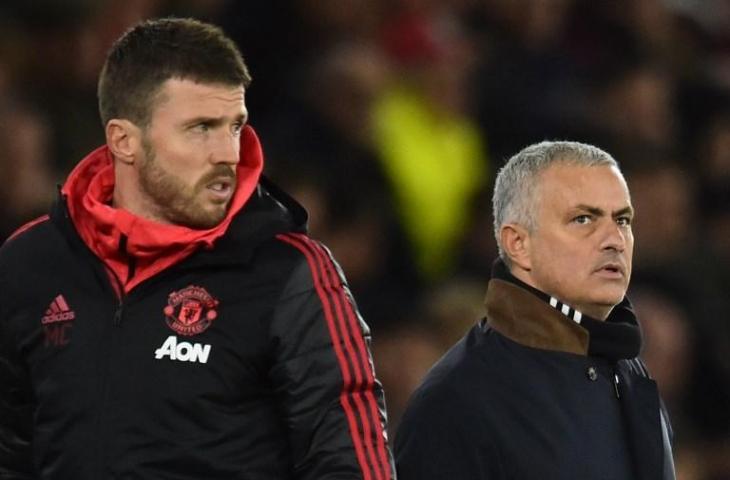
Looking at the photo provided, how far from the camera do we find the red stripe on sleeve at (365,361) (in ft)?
12.5

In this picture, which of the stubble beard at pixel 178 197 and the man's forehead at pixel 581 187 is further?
the man's forehead at pixel 581 187

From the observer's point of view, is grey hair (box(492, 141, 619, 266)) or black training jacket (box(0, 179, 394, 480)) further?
grey hair (box(492, 141, 619, 266))

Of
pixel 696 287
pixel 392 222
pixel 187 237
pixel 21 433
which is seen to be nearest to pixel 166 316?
pixel 187 237

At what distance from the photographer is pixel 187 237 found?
389 cm

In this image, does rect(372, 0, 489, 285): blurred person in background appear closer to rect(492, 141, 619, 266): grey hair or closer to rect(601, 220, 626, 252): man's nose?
rect(492, 141, 619, 266): grey hair

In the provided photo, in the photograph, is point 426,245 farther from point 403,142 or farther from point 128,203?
point 128,203

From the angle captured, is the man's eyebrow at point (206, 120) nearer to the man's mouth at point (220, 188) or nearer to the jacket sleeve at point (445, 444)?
the man's mouth at point (220, 188)

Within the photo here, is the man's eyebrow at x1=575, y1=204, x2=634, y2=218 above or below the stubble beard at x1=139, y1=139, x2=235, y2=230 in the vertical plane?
below

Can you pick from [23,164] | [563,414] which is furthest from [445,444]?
[23,164]

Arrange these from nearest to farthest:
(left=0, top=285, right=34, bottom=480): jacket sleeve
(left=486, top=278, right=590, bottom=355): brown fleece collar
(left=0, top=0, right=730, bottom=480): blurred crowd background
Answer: (left=0, top=285, right=34, bottom=480): jacket sleeve, (left=486, top=278, right=590, bottom=355): brown fleece collar, (left=0, top=0, right=730, bottom=480): blurred crowd background

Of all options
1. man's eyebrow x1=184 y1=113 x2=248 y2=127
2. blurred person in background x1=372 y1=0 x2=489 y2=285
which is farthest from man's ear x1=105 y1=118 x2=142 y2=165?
blurred person in background x1=372 y1=0 x2=489 y2=285

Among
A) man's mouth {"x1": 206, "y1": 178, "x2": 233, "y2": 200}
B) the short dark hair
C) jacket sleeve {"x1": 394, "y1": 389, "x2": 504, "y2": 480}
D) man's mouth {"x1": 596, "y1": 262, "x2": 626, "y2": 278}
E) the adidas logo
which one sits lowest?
jacket sleeve {"x1": 394, "y1": 389, "x2": 504, "y2": 480}

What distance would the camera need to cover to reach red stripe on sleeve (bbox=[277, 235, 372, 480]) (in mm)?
3793

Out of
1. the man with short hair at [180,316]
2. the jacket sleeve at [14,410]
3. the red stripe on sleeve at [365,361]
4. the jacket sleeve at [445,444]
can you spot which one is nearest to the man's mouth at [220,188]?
the man with short hair at [180,316]
